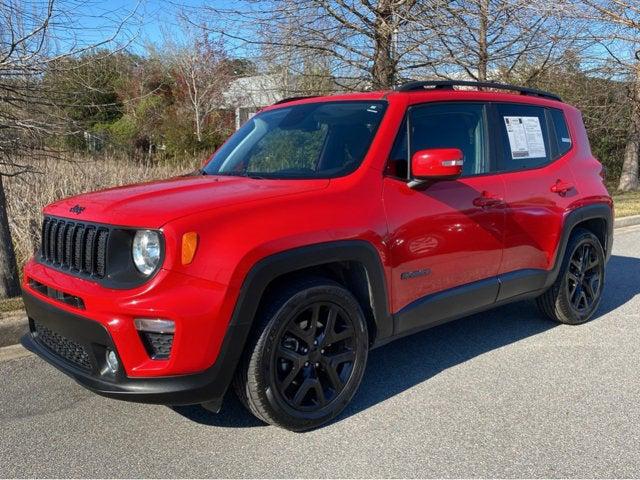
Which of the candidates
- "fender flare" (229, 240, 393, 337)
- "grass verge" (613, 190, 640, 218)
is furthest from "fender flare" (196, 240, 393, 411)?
"grass verge" (613, 190, 640, 218)

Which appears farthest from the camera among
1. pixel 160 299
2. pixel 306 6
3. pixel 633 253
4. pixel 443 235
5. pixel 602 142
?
pixel 602 142

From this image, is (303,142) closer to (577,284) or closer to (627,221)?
(577,284)

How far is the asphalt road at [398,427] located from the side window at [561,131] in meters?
1.68

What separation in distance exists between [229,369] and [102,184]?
21.1 ft

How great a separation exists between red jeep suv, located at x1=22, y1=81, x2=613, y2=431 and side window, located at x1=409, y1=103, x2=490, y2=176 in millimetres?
11

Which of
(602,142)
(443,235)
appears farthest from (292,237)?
(602,142)

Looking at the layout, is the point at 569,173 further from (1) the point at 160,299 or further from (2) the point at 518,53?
(2) the point at 518,53

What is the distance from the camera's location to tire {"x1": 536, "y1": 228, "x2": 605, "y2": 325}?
501cm

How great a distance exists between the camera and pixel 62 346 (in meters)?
3.25

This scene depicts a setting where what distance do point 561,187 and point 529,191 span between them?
477 millimetres

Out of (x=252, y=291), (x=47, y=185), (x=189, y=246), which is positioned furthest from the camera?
(x=47, y=185)

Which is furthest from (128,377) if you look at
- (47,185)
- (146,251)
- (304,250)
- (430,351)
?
(47,185)

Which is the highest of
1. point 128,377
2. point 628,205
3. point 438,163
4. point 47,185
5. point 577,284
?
point 438,163

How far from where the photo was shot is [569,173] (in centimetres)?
493
